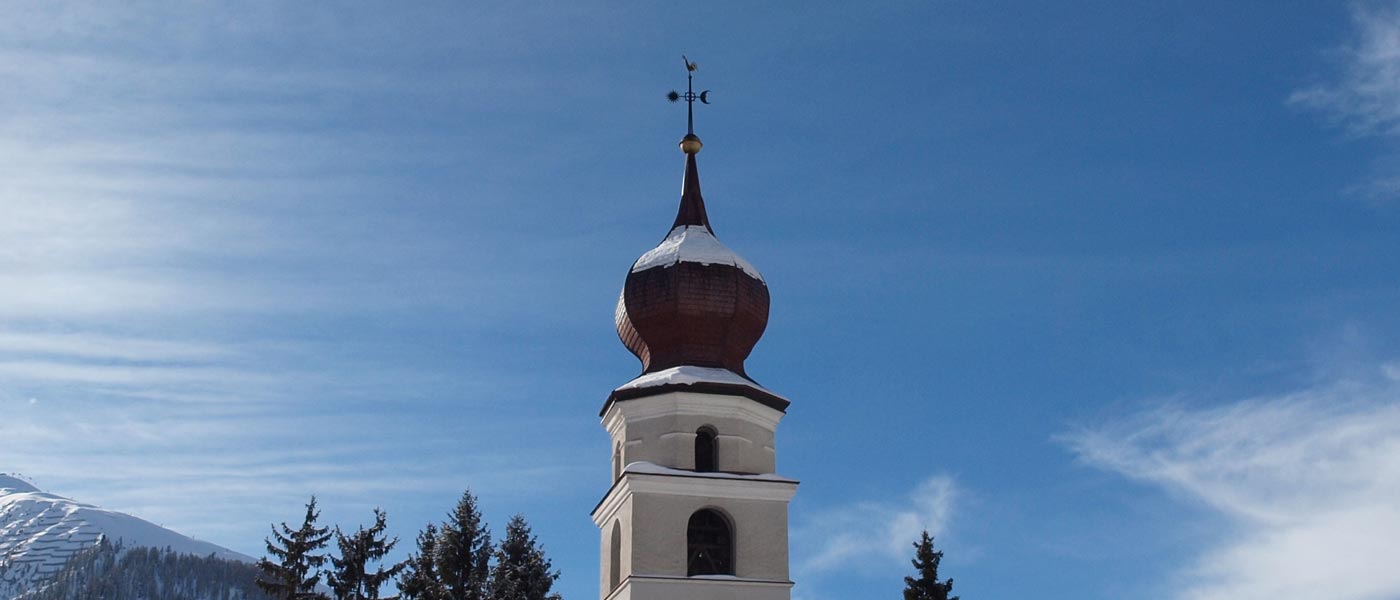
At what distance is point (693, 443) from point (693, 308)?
116 inches

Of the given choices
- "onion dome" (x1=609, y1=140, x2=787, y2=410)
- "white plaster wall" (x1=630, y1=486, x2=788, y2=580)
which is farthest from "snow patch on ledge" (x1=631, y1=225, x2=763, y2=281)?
"white plaster wall" (x1=630, y1=486, x2=788, y2=580)

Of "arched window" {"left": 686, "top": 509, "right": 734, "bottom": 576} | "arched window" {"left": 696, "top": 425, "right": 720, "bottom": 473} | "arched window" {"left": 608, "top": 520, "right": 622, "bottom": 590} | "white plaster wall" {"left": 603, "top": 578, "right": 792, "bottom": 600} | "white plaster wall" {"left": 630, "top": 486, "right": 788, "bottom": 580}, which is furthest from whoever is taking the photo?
"arched window" {"left": 608, "top": 520, "right": 622, "bottom": 590}

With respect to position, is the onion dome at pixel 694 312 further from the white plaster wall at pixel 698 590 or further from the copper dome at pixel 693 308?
the white plaster wall at pixel 698 590

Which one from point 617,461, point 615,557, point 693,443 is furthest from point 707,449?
point 615,557

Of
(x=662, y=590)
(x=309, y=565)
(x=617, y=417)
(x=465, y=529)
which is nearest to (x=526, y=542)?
(x=465, y=529)

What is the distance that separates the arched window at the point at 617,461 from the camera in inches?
1262

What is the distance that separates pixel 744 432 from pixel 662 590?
391 centimetres

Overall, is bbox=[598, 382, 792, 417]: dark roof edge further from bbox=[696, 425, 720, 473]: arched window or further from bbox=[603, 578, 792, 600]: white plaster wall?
bbox=[603, 578, 792, 600]: white plaster wall

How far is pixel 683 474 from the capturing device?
97.8 ft

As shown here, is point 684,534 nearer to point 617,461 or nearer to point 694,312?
point 617,461

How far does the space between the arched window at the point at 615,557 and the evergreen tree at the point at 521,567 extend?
5.10m

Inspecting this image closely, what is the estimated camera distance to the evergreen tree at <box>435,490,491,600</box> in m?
36.5

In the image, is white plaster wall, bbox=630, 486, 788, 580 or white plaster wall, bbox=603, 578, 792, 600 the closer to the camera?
white plaster wall, bbox=603, 578, 792, 600

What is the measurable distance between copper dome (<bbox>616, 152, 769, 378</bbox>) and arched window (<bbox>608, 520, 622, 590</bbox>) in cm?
342
